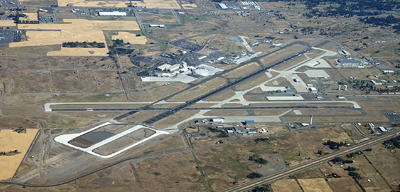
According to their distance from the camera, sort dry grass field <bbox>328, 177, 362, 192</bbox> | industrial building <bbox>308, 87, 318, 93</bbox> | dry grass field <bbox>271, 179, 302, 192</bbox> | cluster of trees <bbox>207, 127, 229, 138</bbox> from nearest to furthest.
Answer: dry grass field <bbox>271, 179, 302, 192</bbox>
dry grass field <bbox>328, 177, 362, 192</bbox>
cluster of trees <bbox>207, 127, 229, 138</bbox>
industrial building <bbox>308, 87, 318, 93</bbox>

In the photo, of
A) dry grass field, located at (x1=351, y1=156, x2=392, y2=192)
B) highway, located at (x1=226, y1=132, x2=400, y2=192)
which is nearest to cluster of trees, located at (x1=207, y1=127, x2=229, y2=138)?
highway, located at (x1=226, y1=132, x2=400, y2=192)

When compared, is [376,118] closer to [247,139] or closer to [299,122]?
[299,122]

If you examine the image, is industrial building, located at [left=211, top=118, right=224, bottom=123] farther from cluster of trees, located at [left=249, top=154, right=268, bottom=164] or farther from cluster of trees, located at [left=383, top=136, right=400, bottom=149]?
cluster of trees, located at [left=383, top=136, right=400, bottom=149]

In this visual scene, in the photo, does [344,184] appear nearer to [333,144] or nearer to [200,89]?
[333,144]

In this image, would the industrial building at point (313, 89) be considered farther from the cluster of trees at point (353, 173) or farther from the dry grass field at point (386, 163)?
the cluster of trees at point (353, 173)

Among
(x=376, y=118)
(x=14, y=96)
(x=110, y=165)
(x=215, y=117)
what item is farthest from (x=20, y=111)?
(x=376, y=118)
